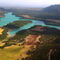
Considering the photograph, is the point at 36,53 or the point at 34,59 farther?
the point at 36,53

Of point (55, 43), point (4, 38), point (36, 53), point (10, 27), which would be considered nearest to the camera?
point (36, 53)

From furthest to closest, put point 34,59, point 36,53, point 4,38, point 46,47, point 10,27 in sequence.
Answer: point 10,27
point 4,38
point 46,47
point 36,53
point 34,59

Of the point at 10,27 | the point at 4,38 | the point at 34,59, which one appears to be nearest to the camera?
the point at 34,59

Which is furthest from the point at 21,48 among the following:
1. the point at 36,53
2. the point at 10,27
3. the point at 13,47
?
the point at 10,27

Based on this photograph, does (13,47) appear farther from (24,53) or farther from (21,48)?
(24,53)

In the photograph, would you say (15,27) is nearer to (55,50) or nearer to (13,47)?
(13,47)

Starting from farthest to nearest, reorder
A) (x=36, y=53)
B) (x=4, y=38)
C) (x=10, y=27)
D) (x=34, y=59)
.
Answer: (x=10, y=27)
(x=4, y=38)
(x=36, y=53)
(x=34, y=59)

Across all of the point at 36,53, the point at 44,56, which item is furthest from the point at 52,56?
the point at 36,53

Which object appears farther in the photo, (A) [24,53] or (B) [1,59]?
(A) [24,53]
